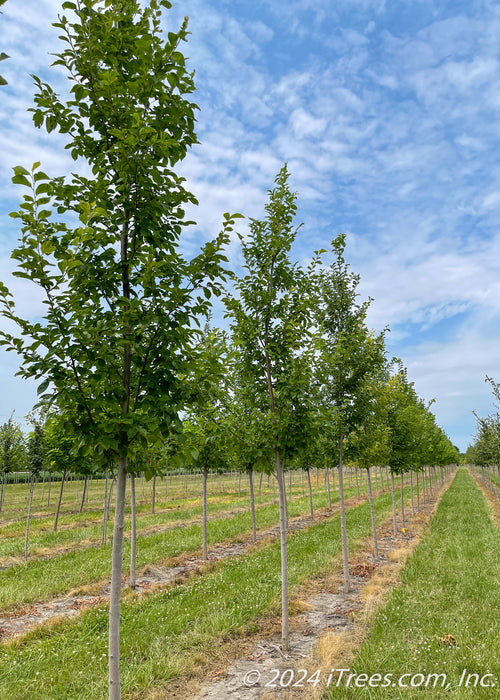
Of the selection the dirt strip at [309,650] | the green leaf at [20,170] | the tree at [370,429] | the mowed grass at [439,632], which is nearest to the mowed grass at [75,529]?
the tree at [370,429]

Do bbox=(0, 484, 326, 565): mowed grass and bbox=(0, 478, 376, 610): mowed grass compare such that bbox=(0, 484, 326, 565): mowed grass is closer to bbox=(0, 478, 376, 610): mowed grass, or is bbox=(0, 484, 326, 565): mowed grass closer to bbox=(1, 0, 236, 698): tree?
bbox=(0, 478, 376, 610): mowed grass

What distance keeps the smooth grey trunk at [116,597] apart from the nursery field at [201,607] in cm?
185

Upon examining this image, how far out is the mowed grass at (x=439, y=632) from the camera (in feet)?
15.0

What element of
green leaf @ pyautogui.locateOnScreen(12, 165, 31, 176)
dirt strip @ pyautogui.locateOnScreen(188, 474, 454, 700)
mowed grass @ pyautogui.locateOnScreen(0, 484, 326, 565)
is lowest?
mowed grass @ pyautogui.locateOnScreen(0, 484, 326, 565)

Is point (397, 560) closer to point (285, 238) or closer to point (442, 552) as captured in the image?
point (442, 552)

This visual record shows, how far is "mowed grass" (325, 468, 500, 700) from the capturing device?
456cm

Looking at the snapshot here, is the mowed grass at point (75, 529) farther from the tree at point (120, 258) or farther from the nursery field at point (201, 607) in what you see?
the tree at point (120, 258)

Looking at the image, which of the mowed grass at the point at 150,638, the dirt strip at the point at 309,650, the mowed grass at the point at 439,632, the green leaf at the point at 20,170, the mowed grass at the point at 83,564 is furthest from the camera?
the mowed grass at the point at 83,564

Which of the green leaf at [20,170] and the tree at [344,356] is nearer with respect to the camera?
the green leaf at [20,170]

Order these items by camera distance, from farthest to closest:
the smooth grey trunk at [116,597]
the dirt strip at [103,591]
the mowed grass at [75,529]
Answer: the mowed grass at [75,529]
the dirt strip at [103,591]
the smooth grey trunk at [116,597]

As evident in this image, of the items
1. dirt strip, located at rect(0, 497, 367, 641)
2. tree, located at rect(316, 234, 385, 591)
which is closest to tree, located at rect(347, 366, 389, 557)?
tree, located at rect(316, 234, 385, 591)

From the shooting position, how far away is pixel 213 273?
390 cm

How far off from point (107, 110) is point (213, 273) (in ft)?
6.03

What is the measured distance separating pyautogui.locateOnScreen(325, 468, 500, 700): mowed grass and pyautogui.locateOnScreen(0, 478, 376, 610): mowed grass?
737cm
